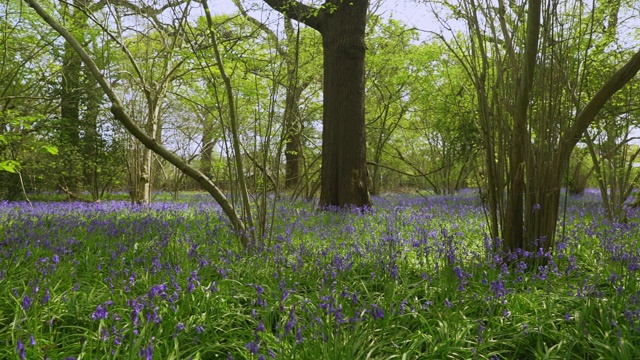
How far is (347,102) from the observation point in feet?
26.6

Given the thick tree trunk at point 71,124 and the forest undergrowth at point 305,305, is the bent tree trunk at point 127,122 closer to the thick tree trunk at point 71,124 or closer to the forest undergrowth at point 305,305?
the forest undergrowth at point 305,305

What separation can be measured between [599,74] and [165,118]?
20084 mm

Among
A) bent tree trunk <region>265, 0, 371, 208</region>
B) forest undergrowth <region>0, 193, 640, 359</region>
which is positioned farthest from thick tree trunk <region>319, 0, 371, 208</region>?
forest undergrowth <region>0, 193, 640, 359</region>

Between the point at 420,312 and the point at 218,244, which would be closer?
the point at 420,312

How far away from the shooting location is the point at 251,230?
4594mm

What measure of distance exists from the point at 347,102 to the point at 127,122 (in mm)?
4619

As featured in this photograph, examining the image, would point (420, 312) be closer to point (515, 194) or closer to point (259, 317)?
point (259, 317)

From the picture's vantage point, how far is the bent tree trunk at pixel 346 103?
8.00m

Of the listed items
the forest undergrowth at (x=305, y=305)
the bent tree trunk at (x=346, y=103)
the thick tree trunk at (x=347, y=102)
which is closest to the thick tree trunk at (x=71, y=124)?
the bent tree trunk at (x=346, y=103)

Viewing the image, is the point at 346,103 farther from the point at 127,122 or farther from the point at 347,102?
the point at 127,122

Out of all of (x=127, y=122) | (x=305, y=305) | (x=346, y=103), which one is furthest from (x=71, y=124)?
(x=305, y=305)

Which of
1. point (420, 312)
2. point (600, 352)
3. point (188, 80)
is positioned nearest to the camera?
point (600, 352)

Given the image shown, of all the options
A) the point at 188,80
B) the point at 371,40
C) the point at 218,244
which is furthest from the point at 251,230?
the point at 371,40

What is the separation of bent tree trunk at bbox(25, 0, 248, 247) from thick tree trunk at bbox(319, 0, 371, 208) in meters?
3.75
